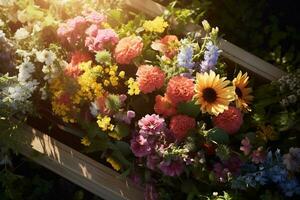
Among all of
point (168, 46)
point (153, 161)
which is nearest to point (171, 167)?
point (153, 161)

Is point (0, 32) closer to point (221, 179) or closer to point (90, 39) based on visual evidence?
point (90, 39)

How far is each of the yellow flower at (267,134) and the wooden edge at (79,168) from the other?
21.7 inches

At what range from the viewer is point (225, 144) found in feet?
6.40

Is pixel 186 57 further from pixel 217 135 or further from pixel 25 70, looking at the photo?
pixel 25 70

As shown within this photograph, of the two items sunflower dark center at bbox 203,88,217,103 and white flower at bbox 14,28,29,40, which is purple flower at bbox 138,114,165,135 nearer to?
sunflower dark center at bbox 203,88,217,103

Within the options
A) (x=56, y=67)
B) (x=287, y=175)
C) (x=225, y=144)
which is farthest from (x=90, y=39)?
(x=287, y=175)

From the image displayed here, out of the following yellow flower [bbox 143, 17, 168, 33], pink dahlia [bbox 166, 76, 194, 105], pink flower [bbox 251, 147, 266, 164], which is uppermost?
yellow flower [bbox 143, 17, 168, 33]

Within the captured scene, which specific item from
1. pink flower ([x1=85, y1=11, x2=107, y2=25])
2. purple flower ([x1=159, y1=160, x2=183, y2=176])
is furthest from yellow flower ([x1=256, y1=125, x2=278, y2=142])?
pink flower ([x1=85, y1=11, x2=107, y2=25])

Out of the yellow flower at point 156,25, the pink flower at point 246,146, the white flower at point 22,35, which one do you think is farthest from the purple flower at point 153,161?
the white flower at point 22,35

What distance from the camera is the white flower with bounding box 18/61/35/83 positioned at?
6.73ft

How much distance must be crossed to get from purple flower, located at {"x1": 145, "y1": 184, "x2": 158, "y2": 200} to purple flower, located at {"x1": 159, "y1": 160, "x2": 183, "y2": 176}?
0.11m

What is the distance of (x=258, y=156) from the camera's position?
188cm

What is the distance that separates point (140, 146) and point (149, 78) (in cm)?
28

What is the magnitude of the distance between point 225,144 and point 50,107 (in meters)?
0.83
